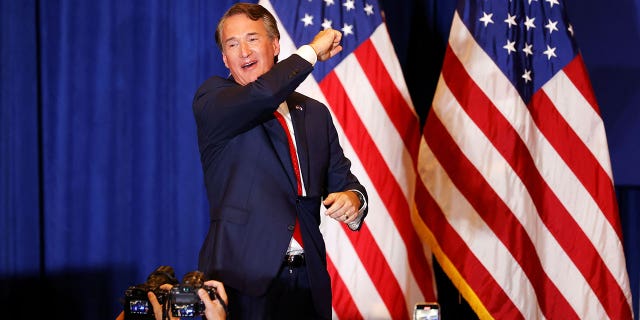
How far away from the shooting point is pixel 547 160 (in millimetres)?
3846

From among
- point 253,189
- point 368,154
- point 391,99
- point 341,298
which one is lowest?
point 341,298

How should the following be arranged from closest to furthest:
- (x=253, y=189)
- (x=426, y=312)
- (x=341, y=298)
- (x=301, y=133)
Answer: (x=253, y=189) → (x=301, y=133) → (x=426, y=312) → (x=341, y=298)

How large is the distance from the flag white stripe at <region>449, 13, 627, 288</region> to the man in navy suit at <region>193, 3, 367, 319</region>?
5.74 feet

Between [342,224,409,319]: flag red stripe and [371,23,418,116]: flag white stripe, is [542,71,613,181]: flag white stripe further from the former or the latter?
[342,224,409,319]: flag red stripe

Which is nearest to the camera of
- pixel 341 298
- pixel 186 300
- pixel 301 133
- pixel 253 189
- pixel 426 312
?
pixel 186 300

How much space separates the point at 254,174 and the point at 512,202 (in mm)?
1971

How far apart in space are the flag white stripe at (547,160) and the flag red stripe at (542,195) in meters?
0.02

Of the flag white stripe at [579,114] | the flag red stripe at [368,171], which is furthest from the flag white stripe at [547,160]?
the flag red stripe at [368,171]

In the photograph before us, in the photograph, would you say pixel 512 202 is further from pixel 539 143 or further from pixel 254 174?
pixel 254 174

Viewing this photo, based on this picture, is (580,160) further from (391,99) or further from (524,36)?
(391,99)

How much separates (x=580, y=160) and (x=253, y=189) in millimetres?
2173

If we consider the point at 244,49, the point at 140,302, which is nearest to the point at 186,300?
the point at 140,302

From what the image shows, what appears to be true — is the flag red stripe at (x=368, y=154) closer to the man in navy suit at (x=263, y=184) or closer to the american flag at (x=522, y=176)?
the american flag at (x=522, y=176)

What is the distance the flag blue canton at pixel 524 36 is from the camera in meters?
3.88
